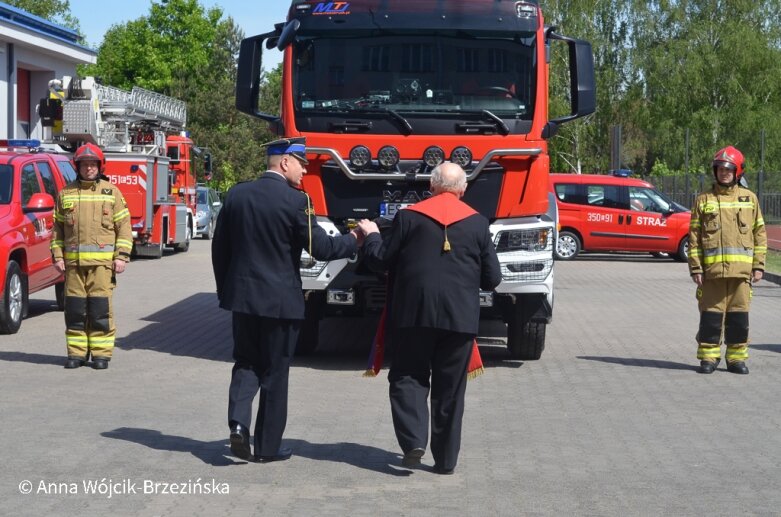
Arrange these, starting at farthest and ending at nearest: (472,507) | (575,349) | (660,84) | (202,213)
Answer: (660,84) → (202,213) → (575,349) → (472,507)

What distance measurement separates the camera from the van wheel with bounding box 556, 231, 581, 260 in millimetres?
29547

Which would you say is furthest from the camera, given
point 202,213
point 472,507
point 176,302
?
point 202,213

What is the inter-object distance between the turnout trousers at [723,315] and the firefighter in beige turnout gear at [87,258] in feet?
16.7

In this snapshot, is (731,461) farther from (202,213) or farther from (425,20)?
(202,213)

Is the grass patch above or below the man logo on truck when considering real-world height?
below

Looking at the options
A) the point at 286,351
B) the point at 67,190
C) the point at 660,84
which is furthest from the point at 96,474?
the point at 660,84

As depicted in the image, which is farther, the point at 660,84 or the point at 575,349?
the point at 660,84

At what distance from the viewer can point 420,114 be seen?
11.7 meters

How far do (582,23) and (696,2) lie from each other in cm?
528

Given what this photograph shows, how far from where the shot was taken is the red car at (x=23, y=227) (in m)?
13.8

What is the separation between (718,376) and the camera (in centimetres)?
1148

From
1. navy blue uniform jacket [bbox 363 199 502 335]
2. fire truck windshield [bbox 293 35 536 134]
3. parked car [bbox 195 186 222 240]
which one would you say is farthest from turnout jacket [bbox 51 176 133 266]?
parked car [bbox 195 186 222 240]

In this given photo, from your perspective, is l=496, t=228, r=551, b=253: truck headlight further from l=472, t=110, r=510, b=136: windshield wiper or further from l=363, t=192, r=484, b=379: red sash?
l=363, t=192, r=484, b=379: red sash

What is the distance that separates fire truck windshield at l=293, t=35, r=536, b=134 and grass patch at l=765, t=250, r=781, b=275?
13.9m
